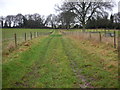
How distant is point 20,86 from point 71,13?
29492 millimetres

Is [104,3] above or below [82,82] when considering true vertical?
above

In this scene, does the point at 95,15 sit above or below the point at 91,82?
above

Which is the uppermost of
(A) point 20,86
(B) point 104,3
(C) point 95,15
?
(B) point 104,3

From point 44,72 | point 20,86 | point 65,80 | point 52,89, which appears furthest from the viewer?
point 44,72

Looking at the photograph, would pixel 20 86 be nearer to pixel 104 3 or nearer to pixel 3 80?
pixel 3 80

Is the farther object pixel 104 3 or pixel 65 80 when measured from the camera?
pixel 104 3

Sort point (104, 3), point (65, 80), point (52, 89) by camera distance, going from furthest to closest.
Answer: point (104, 3), point (65, 80), point (52, 89)

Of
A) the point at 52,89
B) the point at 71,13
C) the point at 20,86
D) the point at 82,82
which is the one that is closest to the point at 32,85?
the point at 20,86

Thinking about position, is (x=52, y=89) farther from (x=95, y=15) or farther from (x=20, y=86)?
(x=95, y=15)

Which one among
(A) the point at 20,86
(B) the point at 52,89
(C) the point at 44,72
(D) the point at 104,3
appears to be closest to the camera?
(B) the point at 52,89

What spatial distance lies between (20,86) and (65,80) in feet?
4.64

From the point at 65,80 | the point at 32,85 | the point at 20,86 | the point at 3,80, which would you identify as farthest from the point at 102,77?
the point at 3,80

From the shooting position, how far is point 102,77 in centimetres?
562

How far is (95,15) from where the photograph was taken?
1300 inches
